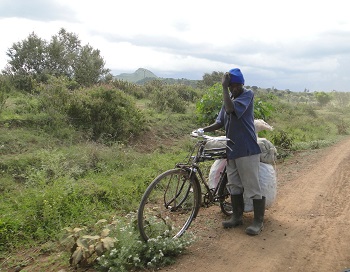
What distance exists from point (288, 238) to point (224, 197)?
110 centimetres

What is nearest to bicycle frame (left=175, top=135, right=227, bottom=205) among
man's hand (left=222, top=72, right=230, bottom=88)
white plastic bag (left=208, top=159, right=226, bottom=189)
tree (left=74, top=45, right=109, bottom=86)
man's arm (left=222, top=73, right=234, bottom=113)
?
white plastic bag (left=208, top=159, right=226, bottom=189)

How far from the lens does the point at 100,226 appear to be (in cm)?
478

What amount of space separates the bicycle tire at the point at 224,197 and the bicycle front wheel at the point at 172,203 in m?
0.56

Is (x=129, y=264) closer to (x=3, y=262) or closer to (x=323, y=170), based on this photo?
(x=3, y=262)

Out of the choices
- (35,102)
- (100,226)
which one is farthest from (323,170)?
(35,102)

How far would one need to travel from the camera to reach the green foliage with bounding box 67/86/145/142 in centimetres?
1077

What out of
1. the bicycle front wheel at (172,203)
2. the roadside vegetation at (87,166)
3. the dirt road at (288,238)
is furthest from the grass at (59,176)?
the dirt road at (288,238)

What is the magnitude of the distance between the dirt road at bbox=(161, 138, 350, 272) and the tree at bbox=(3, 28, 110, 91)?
48.4 feet

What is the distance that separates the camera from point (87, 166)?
25.5ft

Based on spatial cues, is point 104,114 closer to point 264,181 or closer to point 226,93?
A: point 264,181

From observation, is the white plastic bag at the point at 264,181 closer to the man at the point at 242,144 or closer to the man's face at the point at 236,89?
the man at the point at 242,144

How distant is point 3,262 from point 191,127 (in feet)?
34.6

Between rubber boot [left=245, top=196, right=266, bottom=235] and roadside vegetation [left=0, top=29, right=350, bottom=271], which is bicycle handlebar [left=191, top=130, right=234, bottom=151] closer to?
rubber boot [left=245, top=196, right=266, bottom=235]

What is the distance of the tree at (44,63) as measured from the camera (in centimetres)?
1894
